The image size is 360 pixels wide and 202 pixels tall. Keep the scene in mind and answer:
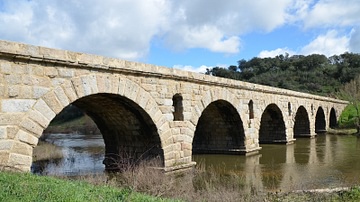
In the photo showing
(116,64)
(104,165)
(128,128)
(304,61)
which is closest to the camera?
(116,64)

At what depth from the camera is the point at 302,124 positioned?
2853 centimetres

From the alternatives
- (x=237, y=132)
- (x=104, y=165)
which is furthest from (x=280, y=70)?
(x=104, y=165)

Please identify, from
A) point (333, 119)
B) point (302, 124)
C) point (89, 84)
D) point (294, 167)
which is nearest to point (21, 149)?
point (89, 84)

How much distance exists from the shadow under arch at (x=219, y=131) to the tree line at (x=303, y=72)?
34.4m

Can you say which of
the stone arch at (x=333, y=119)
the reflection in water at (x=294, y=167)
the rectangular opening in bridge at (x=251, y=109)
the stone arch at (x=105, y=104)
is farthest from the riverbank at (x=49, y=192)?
the stone arch at (x=333, y=119)

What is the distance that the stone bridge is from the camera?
7.62 meters

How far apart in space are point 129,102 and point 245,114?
7.74 metres

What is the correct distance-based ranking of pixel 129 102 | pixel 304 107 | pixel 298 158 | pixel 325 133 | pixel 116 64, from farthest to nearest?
pixel 325 133 < pixel 304 107 < pixel 298 158 < pixel 129 102 < pixel 116 64

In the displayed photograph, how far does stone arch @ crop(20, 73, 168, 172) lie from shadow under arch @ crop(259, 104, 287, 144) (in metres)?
11.8

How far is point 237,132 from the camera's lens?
17.3 m

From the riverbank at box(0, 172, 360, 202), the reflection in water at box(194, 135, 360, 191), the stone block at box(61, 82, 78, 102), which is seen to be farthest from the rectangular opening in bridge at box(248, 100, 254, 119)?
the riverbank at box(0, 172, 360, 202)

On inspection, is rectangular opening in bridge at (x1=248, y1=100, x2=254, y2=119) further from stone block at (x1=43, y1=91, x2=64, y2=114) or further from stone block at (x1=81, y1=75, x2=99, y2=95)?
stone block at (x1=43, y1=91, x2=64, y2=114)

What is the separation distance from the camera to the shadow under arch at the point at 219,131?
55.3ft

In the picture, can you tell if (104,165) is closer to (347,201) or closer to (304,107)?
(347,201)
